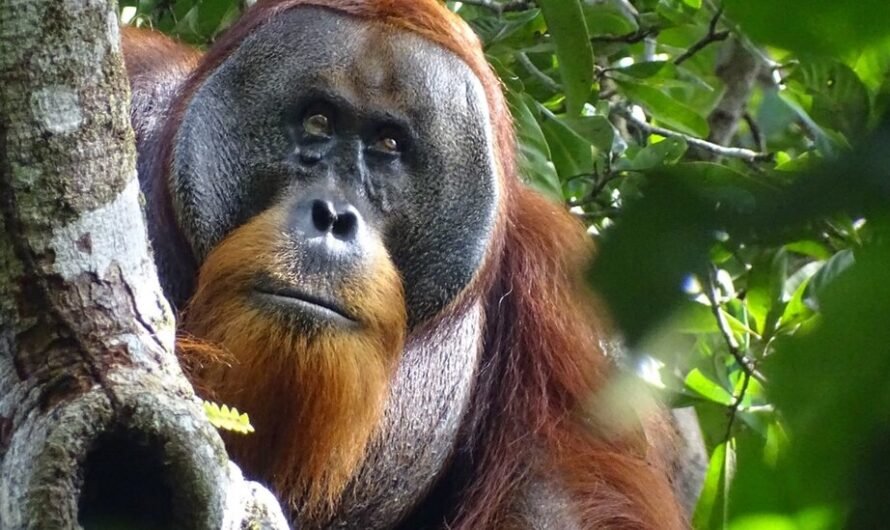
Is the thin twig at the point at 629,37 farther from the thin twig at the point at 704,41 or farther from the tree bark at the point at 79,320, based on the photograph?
the tree bark at the point at 79,320

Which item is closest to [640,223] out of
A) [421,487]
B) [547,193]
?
[421,487]

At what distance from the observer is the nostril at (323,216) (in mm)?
2123

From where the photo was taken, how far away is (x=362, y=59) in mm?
2447

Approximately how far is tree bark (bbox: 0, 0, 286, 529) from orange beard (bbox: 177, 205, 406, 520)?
26.2 inches

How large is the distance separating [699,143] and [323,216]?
1468 millimetres

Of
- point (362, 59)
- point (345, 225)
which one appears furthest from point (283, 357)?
point (362, 59)

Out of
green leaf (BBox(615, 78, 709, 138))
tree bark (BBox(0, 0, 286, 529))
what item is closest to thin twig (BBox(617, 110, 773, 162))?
green leaf (BBox(615, 78, 709, 138))

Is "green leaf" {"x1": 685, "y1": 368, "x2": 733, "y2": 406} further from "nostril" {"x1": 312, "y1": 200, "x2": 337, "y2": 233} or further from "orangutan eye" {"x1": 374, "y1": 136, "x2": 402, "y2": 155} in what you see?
"nostril" {"x1": 312, "y1": 200, "x2": 337, "y2": 233}

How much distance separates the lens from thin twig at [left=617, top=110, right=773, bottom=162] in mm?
2835

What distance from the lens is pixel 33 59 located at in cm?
136

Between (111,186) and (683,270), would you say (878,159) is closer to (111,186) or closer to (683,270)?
(683,270)

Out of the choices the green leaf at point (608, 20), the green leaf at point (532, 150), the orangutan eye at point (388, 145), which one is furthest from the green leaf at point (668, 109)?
the orangutan eye at point (388, 145)

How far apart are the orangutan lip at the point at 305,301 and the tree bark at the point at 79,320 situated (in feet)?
2.09

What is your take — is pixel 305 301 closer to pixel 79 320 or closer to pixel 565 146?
pixel 79 320
